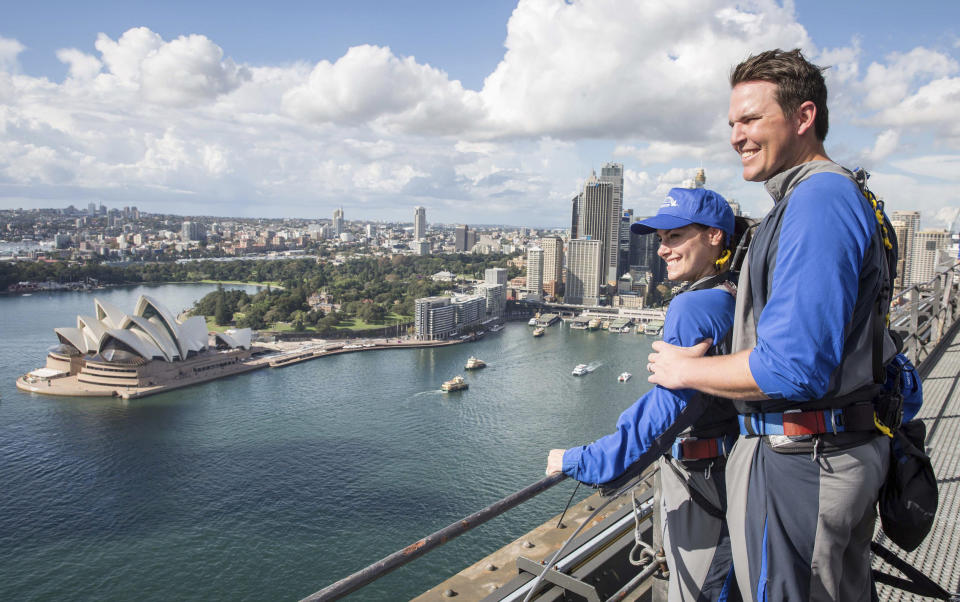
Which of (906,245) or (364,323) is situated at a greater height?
(906,245)

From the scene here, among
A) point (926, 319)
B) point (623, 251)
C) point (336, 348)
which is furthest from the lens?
point (623, 251)

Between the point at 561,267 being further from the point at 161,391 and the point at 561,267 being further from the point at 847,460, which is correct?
the point at 847,460

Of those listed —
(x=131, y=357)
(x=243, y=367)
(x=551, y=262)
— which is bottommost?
(x=243, y=367)

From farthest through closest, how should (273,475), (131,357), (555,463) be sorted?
(131,357) → (273,475) → (555,463)

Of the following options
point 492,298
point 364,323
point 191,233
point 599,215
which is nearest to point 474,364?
point 364,323

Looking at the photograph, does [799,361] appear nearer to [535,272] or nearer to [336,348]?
[336,348]

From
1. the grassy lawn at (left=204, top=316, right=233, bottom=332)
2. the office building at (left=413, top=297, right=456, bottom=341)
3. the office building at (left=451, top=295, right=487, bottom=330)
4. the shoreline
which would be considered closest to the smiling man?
the shoreline

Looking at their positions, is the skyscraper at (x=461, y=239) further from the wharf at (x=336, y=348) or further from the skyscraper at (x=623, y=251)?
the wharf at (x=336, y=348)
